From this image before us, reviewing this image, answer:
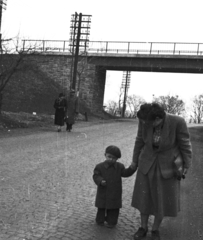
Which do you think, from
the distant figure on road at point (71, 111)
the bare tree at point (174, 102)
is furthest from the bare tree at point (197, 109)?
the distant figure on road at point (71, 111)

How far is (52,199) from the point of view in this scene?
19.5 feet

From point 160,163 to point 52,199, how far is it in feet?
7.49

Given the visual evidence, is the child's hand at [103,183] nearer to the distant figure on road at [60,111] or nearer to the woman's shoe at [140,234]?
the woman's shoe at [140,234]

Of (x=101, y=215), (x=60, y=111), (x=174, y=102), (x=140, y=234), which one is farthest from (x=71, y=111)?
(x=174, y=102)

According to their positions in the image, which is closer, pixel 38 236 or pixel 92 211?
pixel 38 236

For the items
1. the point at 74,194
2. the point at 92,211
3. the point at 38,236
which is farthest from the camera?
the point at 74,194

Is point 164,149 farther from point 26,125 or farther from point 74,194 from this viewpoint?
point 26,125

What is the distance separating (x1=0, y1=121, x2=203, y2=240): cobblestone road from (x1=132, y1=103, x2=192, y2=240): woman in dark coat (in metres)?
0.53

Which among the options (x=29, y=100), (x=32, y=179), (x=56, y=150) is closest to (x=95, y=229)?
(x=32, y=179)

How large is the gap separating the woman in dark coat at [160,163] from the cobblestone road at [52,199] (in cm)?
53

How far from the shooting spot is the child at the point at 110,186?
479cm

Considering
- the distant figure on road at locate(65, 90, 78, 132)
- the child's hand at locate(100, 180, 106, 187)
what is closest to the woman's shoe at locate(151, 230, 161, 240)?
the child's hand at locate(100, 180, 106, 187)

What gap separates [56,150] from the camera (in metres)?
11.5

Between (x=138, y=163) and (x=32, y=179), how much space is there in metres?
3.35
